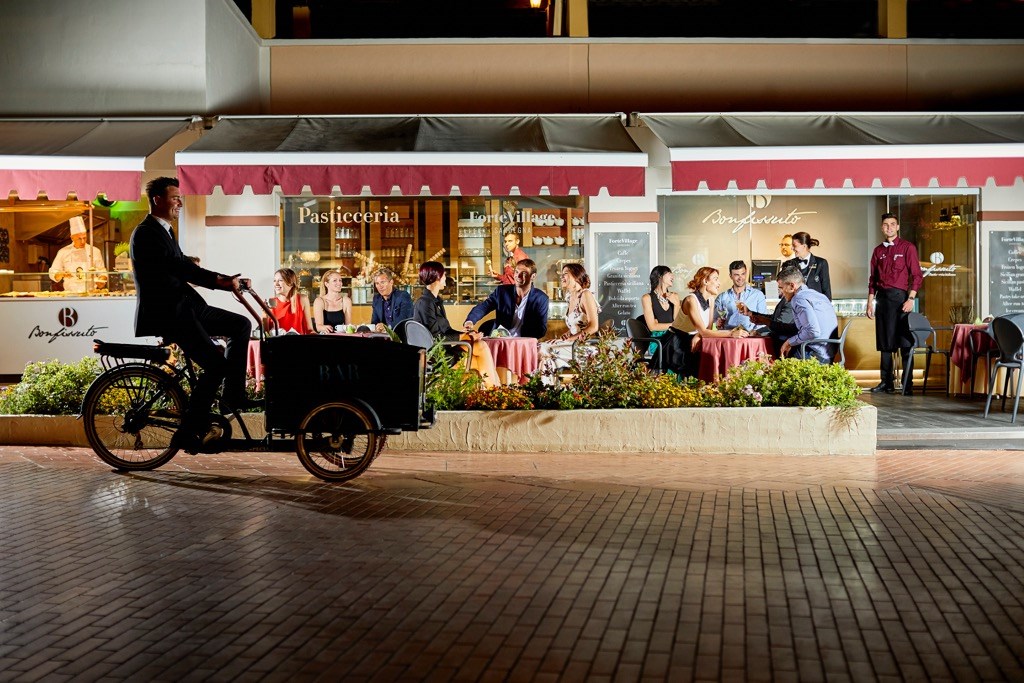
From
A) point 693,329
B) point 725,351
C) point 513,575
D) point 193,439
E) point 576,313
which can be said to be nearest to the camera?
point 513,575

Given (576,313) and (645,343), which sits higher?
(576,313)

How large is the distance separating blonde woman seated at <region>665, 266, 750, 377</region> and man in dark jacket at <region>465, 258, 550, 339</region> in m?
1.32

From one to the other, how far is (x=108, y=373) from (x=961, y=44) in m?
12.5

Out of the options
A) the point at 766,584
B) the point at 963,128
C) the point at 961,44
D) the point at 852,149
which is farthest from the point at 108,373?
the point at 961,44

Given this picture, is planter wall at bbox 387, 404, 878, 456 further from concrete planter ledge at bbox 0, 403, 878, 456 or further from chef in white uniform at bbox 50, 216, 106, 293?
chef in white uniform at bbox 50, 216, 106, 293

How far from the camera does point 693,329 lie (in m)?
11.5

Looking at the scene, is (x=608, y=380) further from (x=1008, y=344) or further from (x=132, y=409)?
(x=1008, y=344)

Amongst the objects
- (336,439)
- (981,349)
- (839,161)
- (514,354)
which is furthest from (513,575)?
(981,349)

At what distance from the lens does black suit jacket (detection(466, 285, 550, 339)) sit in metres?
11.5

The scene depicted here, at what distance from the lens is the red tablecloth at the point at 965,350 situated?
12.4 meters

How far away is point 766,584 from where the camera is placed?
17.2ft

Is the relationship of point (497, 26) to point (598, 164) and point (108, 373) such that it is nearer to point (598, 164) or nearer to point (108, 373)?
point (598, 164)

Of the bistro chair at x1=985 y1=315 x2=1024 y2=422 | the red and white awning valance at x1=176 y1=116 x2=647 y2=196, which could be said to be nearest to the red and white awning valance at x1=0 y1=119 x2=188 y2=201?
the red and white awning valance at x1=176 y1=116 x2=647 y2=196

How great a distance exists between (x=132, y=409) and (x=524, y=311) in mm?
4557
